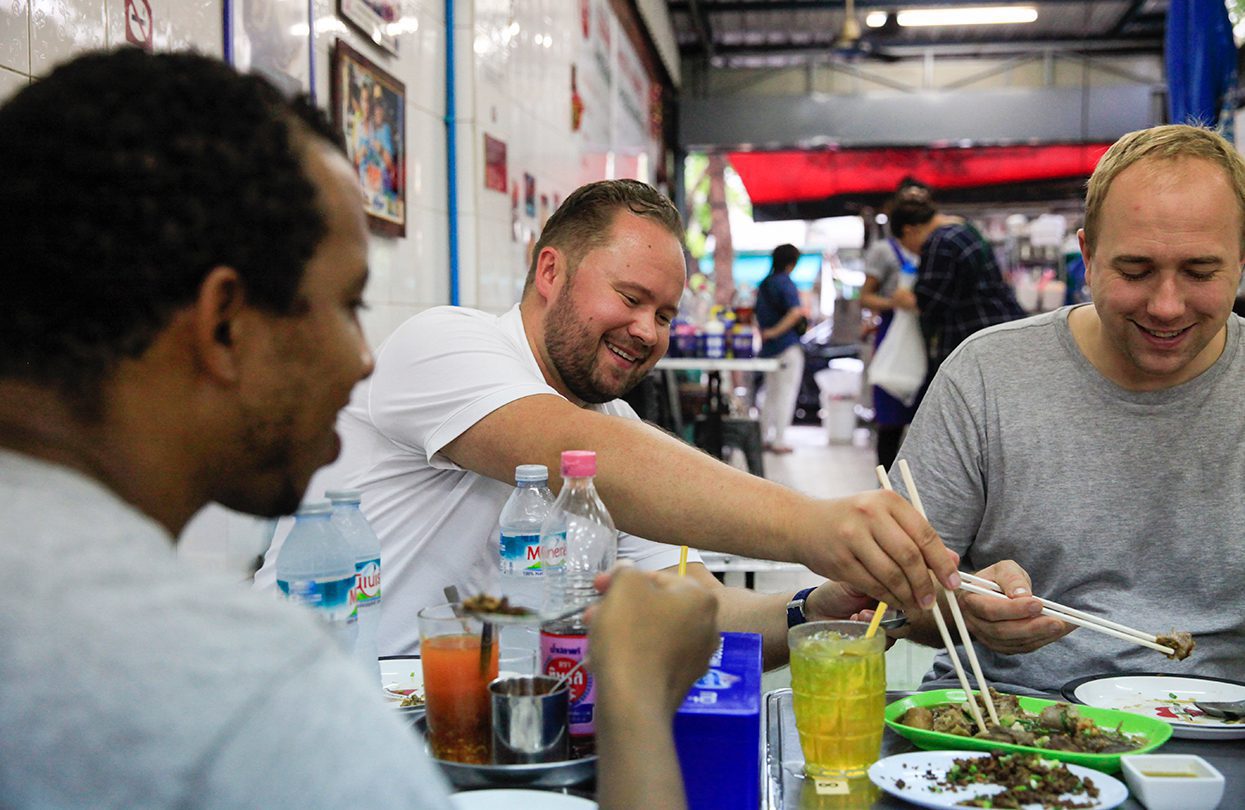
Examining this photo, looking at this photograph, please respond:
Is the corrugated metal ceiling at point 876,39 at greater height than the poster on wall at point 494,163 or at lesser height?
greater

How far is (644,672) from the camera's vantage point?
0.89 m

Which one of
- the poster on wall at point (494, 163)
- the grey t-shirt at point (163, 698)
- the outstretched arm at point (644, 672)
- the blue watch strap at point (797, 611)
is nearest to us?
the grey t-shirt at point (163, 698)

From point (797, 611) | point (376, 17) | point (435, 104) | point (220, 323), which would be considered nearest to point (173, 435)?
point (220, 323)

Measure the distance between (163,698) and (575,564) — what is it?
0.84 meters

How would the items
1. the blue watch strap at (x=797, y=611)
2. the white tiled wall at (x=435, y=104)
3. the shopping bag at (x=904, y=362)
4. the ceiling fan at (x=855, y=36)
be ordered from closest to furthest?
the blue watch strap at (x=797, y=611)
the white tiled wall at (x=435, y=104)
the shopping bag at (x=904, y=362)
the ceiling fan at (x=855, y=36)

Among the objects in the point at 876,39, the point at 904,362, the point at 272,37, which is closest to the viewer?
the point at 272,37

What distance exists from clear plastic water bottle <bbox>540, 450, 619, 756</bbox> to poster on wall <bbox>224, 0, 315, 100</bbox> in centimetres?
133

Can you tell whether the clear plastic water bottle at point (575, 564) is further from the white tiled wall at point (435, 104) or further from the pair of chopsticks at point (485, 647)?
the white tiled wall at point (435, 104)

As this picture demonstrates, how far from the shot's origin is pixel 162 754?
611 mm

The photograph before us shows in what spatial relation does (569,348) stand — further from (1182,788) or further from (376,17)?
(376,17)

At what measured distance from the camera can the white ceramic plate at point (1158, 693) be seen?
1402 millimetres

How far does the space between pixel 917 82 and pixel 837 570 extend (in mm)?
12935

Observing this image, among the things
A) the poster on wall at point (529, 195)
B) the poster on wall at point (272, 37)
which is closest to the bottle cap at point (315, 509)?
the poster on wall at point (272, 37)

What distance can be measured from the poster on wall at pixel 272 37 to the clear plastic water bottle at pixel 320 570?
1.30m
